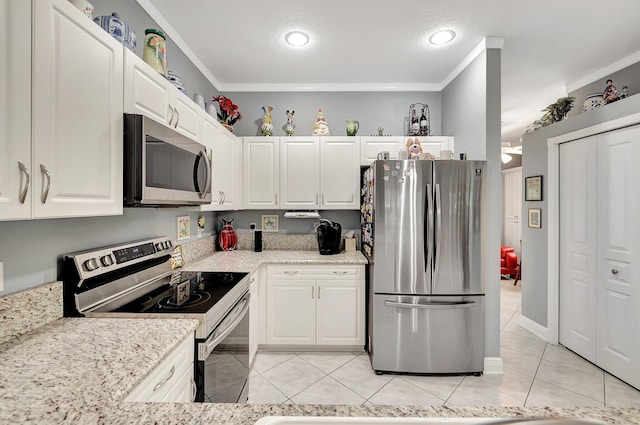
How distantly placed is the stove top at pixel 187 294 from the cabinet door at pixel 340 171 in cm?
138

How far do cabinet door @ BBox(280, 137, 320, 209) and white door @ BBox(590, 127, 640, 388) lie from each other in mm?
2582

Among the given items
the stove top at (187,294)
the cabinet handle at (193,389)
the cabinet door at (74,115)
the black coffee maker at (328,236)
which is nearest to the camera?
the cabinet door at (74,115)

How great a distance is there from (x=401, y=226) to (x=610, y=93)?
233 cm

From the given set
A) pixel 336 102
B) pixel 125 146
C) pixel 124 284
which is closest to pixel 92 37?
pixel 125 146

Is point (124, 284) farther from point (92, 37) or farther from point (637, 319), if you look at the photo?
point (637, 319)

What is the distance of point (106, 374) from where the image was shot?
2.83 ft

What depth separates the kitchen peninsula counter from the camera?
2.09 feet

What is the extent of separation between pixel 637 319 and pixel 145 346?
332cm

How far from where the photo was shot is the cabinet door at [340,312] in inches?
107

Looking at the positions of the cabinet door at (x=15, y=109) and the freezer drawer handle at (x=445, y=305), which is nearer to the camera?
the cabinet door at (x=15, y=109)

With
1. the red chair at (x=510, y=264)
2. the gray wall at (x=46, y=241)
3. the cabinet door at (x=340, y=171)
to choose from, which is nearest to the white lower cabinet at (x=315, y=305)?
the cabinet door at (x=340, y=171)

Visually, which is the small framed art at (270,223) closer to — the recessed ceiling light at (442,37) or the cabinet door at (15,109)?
the recessed ceiling light at (442,37)

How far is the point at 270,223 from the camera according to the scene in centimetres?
338

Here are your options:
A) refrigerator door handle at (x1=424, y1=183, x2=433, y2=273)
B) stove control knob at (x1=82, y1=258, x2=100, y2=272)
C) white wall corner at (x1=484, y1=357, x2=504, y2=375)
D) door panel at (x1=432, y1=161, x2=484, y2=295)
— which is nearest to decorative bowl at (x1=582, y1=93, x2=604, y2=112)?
door panel at (x1=432, y1=161, x2=484, y2=295)
